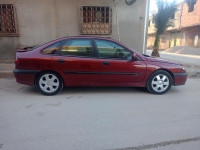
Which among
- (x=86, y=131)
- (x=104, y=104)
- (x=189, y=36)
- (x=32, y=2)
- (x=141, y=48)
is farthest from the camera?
(x=189, y=36)

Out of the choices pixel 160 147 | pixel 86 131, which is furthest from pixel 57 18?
pixel 160 147

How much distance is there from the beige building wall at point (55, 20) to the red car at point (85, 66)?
4.56m

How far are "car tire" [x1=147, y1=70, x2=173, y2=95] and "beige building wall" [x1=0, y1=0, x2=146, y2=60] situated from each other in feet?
16.4

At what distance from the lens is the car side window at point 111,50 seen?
391 cm

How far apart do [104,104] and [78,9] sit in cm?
638

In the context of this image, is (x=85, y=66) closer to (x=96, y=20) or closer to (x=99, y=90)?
(x=99, y=90)

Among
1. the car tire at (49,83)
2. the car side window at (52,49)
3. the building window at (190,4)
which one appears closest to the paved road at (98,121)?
the car tire at (49,83)

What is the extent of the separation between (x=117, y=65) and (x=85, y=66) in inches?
32.2

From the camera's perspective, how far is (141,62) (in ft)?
12.9

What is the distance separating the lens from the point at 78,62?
380 cm

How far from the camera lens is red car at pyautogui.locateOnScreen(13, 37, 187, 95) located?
3785mm

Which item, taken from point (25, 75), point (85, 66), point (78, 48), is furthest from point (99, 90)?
point (25, 75)

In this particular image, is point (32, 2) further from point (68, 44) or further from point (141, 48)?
point (141, 48)

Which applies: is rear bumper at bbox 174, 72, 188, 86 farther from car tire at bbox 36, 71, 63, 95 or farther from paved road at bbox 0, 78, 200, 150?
car tire at bbox 36, 71, 63, 95
